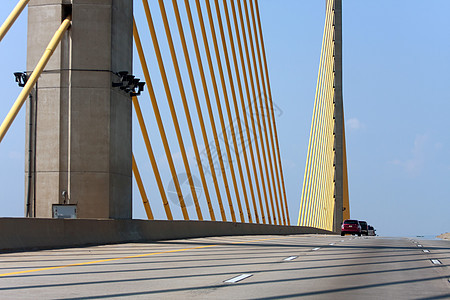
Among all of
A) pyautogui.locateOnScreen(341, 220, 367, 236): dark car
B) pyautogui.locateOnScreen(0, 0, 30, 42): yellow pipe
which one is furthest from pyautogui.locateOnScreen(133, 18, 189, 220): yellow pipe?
pyautogui.locateOnScreen(341, 220, 367, 236): dark car

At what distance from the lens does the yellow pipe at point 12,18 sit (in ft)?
59.4

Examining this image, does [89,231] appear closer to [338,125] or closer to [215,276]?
[215,276]

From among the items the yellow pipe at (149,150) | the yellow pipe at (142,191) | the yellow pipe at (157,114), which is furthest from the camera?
A: the yellow pipe at (157,114)

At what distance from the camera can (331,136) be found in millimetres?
A: 66812

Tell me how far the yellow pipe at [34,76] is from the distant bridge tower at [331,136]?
38183 mm

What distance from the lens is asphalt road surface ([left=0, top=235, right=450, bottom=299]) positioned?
8625mm

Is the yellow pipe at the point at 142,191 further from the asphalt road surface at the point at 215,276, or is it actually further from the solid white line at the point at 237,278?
the solid white line at the point at 237,278

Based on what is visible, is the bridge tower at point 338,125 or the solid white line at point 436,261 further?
the bridge tower at point 338,125

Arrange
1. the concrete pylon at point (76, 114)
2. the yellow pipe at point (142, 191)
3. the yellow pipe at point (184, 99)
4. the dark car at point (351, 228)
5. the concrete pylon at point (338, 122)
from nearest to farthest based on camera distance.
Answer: the concrete pylon at point (76, 114) → the yellow pipe at point (142, 191) → the yellow pipe at point (184, 99) → the dark car at point (351, 228) → the concrete pylon at point (338, 122)

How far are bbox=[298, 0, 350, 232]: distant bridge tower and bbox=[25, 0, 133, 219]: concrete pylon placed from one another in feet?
122

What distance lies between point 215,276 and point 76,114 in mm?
12061

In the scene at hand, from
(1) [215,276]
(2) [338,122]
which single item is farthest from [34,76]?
(2) [338,122]

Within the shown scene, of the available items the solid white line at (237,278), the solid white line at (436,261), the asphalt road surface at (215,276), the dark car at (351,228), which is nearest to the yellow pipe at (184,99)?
the asphalt road surface at (215,276)

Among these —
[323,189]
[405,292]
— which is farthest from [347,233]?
[405,292]
